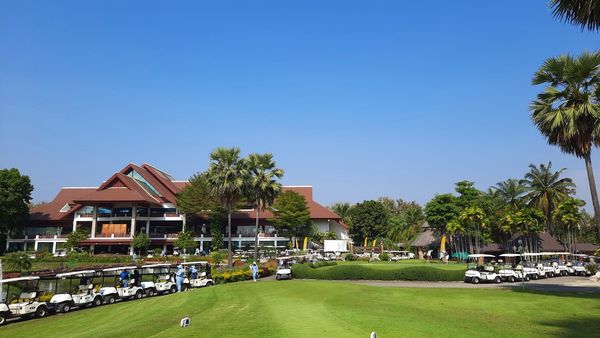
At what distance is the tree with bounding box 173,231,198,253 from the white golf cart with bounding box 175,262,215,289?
1134 inches

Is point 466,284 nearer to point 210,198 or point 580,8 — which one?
point 580,8

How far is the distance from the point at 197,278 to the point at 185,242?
1215 inches

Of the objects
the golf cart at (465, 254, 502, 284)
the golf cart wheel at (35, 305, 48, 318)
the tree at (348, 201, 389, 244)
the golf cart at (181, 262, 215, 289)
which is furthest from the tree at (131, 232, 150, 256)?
the golf cart at (465, 254, 502, 284)

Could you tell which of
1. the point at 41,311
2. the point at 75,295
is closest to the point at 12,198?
the point at 75,295

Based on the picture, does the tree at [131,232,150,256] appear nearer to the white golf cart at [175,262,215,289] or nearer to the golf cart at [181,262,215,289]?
the white golf cart at [175,262,215,289]

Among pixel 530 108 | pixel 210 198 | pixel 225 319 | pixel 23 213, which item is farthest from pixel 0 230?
pixel 530 108

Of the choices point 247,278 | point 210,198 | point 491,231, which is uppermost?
point 210,198

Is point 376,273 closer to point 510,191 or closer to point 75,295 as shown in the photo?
point 75,295

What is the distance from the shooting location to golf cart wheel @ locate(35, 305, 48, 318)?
72.6ft

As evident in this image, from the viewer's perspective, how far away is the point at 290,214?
67.1 meters

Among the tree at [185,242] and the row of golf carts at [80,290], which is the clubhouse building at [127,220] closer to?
the tree at [185,242]

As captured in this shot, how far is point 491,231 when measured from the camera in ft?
217

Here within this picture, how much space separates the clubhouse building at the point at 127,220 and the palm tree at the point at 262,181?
21.7m

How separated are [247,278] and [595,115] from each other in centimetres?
2597
